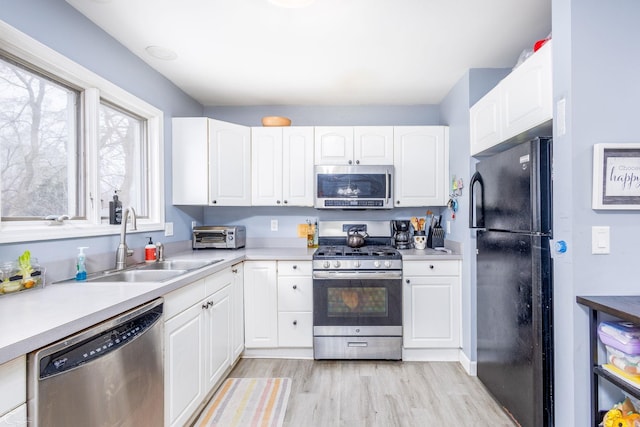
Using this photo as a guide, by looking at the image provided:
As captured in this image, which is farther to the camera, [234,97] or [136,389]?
[234,97]

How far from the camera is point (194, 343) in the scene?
179 centimetres

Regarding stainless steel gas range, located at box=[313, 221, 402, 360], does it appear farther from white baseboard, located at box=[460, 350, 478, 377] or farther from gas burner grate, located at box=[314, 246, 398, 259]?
white baseboard, located at box=[460, 350, 478, 377]

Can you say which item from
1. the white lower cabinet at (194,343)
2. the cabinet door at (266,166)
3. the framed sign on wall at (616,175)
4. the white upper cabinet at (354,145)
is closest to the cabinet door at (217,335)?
the white lower cabinet at (194,343)

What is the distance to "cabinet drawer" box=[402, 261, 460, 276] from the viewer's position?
103 inches

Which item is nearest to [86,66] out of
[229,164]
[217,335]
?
[229,164]

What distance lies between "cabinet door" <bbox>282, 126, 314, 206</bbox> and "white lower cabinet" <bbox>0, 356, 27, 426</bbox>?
7.59 ft

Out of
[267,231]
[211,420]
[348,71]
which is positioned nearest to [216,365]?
[211,420]

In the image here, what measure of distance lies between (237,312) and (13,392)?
67.5 inches

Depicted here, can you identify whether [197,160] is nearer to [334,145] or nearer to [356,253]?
[334,145]

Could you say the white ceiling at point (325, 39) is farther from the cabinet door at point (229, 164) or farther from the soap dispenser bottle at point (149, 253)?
the soap dispenser bottle at point (149, 253)

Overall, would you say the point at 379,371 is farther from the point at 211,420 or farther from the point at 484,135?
the point at 484,135

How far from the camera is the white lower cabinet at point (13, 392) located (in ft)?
2.64

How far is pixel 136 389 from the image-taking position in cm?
127

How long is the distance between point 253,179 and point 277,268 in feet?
3.08
